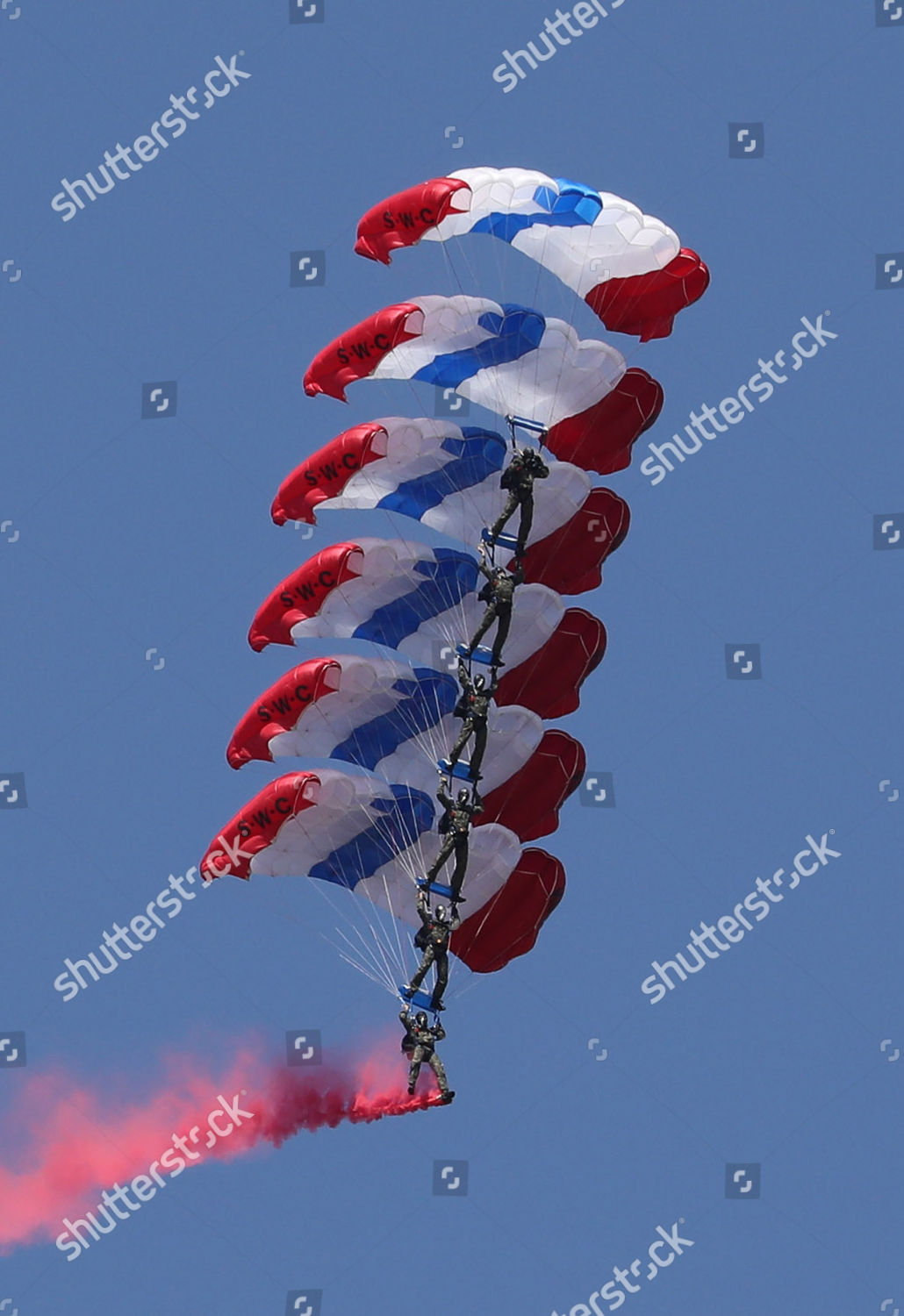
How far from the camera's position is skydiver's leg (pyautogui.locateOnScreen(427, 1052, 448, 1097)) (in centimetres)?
3195

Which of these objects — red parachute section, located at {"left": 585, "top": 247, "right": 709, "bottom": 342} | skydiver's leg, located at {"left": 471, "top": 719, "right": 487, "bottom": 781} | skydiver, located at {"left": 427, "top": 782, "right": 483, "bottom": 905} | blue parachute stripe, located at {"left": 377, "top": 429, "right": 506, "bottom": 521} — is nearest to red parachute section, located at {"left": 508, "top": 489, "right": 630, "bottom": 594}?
blue parachute stripe, located at {"left": 377, "top": 429, "right": 506, "bottom": 521}

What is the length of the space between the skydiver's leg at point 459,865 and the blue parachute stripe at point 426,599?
108 inches

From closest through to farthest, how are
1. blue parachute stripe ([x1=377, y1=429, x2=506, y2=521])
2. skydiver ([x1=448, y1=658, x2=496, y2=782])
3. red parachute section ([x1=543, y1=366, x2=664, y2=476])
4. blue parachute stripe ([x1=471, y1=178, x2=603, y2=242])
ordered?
1. blue parachute stripe ([x1=471, y1=178, x2=603, y2=242])
2. skydiver ([x1=448, y1=658, x2=496, y2=782])
3. blue parachute stripe ([x1=377, y1=429, x2=506, y2=521])
4. red parachute section ([x1=543, y1=366, x2=664, y2=476])

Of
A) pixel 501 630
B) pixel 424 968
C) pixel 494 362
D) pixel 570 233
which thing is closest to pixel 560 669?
pixel 501 630

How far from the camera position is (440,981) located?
32312 mm

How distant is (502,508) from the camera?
32.6 m

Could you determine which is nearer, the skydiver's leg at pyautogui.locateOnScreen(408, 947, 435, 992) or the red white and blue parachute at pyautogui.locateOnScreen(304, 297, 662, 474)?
the red white and blue parachute at pyautogui.locateOnScreen(304, 297, 662, 474)

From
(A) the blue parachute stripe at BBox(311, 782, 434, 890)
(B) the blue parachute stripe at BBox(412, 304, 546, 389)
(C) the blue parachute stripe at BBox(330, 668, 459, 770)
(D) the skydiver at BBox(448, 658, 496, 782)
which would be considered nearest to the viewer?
(B) the blue parachute stripe at BBox(412, 304, 546, 389)

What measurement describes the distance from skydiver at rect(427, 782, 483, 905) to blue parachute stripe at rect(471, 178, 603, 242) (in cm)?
681

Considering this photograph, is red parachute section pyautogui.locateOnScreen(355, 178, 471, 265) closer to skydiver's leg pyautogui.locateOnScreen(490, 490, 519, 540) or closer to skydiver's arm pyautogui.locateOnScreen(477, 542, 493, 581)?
skydiver's leg pyautogui.locateOnScreen(490, 490, 519, 540)

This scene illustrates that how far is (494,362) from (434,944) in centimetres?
722

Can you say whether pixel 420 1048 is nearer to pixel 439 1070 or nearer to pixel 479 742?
pixel 439 1070

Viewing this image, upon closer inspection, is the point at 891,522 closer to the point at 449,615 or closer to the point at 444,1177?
the point at 449,615

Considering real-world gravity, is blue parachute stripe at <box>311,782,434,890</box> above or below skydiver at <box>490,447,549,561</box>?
below
